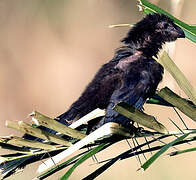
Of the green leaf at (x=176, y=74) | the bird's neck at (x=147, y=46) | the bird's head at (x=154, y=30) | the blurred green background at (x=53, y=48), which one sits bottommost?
the green leaf at (x=176, y=74)

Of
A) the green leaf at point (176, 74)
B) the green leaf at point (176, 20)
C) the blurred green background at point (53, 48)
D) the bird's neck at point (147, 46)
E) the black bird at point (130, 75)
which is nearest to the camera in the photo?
the green leaf at point (176, 74)

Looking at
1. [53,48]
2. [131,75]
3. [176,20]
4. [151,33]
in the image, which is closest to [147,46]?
[151,33]

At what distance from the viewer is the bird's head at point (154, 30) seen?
11.3 ft

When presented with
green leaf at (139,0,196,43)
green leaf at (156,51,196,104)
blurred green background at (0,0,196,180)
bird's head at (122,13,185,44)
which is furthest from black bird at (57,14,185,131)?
blurred green background at (0,0,196,180)

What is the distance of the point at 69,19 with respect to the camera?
8602 mm

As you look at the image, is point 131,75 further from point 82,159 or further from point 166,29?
point 82,159

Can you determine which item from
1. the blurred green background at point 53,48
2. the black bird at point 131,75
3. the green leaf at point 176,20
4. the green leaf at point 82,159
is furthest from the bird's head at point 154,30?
the blurred green background at point 53,48

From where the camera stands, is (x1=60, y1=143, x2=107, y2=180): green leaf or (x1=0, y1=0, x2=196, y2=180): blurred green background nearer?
(x1=60, y1=143, x2=107, y2=180): green leaf

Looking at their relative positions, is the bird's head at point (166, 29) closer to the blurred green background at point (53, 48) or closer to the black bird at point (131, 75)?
the black bird at point (131, 75)

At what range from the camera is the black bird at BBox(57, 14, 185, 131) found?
116 inches

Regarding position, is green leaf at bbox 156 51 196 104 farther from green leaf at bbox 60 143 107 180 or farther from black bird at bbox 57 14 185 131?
black bird at bbox 57 14 185 131

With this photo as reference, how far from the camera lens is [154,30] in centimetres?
345

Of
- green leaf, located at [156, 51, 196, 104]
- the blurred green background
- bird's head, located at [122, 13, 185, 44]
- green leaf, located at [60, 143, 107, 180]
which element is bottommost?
green leaf, located at [60, 143, 107, 180]

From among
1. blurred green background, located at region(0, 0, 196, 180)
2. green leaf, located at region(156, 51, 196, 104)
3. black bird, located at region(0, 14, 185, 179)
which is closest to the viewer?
green leaf, located at region(156, 51, 196, 104)
